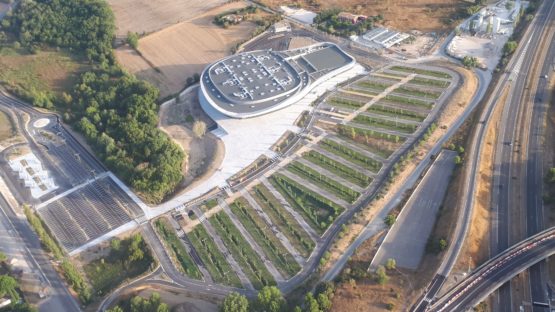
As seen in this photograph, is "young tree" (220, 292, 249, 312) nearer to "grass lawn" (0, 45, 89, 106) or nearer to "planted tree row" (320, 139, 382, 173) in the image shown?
"planted tree row" (320, 139, 382, 173)

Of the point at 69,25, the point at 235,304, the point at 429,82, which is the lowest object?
the point at 69,25

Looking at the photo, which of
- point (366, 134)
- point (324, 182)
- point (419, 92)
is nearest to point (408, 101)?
point (419, 92)

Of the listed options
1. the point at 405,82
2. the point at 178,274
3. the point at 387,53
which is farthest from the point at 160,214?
the point at 387,53

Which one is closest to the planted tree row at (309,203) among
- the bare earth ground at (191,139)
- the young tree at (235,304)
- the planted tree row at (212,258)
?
the bare earth ground at (191,139)

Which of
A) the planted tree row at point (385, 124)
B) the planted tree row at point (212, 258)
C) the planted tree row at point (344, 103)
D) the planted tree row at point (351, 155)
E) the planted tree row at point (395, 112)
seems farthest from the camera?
the planted tree row at point (344, 103)

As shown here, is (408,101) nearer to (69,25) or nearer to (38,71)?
(38,71)

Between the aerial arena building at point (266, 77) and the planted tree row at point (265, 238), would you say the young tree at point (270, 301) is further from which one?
the aerial arena building at point (266, 77)
